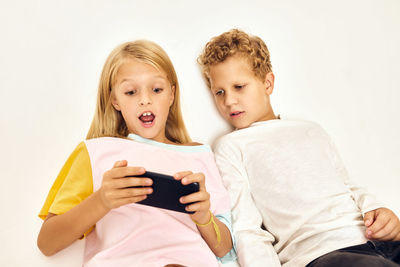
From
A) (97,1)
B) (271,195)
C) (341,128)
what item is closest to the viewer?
(271,195)

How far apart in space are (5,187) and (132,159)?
1.25 feet

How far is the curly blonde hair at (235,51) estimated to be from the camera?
136cm

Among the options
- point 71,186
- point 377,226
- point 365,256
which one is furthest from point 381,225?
point 71,186

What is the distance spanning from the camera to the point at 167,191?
85cm

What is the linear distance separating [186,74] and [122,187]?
0.69 meters

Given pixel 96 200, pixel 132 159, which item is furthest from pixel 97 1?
pixel 96 200

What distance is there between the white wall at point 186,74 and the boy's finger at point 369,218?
0.38 metres

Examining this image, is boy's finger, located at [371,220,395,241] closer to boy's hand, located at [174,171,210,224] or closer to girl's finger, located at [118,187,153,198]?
boy's hand, located at [174,171,210,224]

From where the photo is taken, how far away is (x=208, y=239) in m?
1.05

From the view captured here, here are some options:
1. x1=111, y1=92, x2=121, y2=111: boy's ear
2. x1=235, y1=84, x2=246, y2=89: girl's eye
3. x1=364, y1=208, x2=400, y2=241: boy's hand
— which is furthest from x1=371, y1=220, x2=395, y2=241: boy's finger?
x1=111, y1=92, x2=121, y2=111: boy's ear

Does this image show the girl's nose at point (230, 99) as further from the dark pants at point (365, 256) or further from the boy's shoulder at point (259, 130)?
the dark pants at point (365, 256)

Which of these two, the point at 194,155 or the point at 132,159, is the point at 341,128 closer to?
the point at 194,155

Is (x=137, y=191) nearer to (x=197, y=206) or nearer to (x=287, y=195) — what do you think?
(x=197, y=206)

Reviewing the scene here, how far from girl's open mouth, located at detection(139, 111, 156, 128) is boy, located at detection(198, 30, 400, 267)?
0.89 feet
